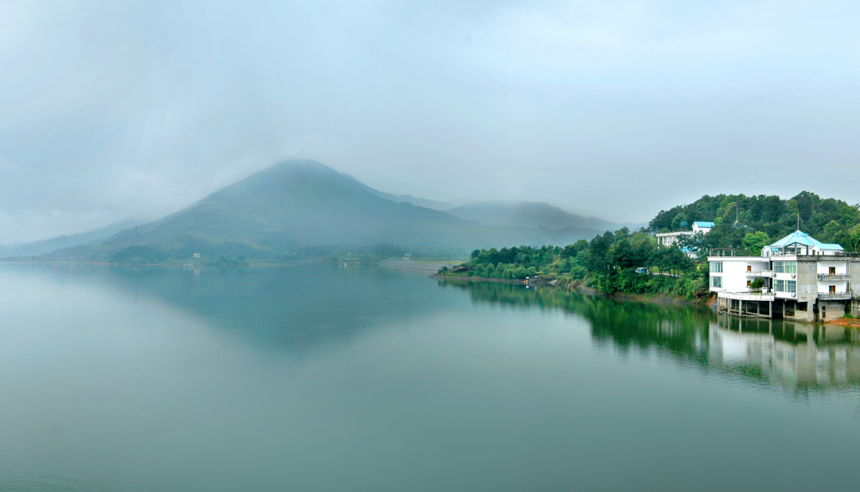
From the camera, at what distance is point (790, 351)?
14922 millimetres

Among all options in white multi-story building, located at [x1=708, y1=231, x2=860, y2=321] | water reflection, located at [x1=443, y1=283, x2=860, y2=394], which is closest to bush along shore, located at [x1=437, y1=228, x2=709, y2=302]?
water reflection, located at [x1=443, y1=283, x2=860, y2=394]

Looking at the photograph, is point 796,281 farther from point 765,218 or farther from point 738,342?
point 765,218

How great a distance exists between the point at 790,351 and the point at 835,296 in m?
5.72

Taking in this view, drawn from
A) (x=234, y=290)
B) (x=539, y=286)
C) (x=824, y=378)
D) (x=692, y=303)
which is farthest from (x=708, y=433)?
(x=234, y=290)

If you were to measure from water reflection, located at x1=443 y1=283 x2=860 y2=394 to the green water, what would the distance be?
109 mm

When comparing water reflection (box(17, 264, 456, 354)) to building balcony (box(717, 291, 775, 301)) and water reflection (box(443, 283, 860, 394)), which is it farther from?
building balcony (box(717, 291, 775, 301))

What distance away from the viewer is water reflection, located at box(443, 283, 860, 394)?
41.3 feet

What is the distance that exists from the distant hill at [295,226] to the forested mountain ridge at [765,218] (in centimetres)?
8512

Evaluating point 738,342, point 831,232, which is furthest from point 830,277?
point 831,232

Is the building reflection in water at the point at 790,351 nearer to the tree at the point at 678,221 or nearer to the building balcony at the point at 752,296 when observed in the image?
the building balcony at the point at 752,296

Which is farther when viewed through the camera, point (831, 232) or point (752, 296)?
point (831, 232)

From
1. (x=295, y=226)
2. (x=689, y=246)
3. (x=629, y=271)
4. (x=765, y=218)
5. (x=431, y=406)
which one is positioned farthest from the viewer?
(x=295, y=226)

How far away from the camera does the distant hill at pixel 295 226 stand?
118 m

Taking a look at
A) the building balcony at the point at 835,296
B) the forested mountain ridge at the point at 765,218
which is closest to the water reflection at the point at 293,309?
the building balcony at the point at 835,296
